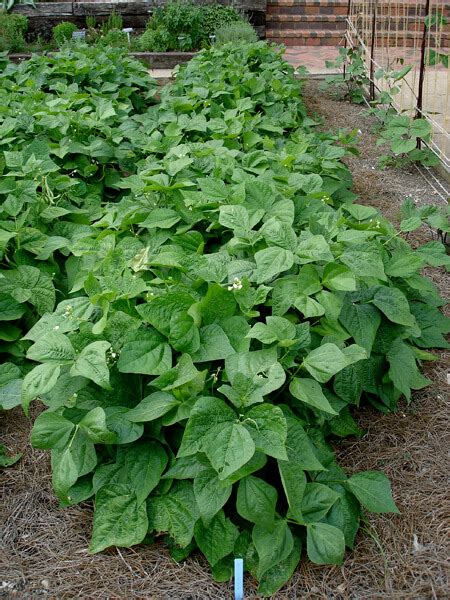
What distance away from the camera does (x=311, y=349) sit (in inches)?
90.7

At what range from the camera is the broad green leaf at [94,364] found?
1.98 m

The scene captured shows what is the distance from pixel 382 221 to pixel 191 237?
3.04 feet

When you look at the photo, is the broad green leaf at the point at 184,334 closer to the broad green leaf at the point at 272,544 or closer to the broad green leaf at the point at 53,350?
the broad green leaf at the point at 53,350

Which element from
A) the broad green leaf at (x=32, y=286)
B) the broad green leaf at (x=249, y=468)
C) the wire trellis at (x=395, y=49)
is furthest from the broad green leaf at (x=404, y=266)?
the wire trellis at (x=395, y=49)

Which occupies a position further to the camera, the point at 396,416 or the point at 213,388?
the point at 396,416

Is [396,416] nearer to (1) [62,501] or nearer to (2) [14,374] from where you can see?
(1) [62,501]

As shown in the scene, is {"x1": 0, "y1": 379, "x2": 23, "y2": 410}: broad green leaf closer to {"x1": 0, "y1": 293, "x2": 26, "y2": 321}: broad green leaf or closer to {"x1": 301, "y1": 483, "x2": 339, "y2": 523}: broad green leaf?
{"x1": 0, "y1": 293, "x2": 26, "y2": 321}: broad green leaf

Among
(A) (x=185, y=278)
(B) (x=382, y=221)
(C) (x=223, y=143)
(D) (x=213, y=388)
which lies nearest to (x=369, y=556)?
(D) (x=213, y=388)

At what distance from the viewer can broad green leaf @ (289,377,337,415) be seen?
2055 mm

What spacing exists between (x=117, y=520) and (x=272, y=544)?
1.40 ft

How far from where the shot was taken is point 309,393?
81.9 inches

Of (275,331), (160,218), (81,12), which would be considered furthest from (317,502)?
(81,12)

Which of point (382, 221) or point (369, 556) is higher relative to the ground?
point (382, 221)

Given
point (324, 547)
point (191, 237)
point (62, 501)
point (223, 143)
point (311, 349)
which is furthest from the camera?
point (223, 143)
